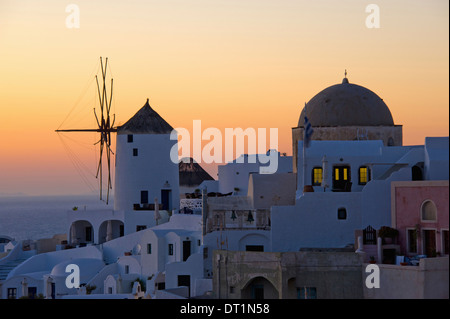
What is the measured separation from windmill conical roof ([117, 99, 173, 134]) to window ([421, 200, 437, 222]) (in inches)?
752

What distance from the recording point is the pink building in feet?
121

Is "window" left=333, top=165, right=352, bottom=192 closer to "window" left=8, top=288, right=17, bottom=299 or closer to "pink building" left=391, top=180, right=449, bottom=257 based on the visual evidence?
"pink building" left=391, top=180, right=449, bottom=257

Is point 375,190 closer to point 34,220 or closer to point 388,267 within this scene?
A: point 388,267

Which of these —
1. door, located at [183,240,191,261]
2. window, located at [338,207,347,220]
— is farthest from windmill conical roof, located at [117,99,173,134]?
window, located at [338,207,347,220]

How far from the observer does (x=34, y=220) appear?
488ft

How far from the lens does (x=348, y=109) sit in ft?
153

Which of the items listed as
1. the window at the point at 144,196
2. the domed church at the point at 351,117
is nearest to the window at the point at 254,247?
the domed church at the point at 351,117

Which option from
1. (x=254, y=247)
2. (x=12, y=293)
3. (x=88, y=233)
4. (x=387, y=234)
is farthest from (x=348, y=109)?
(x=12, y=293)

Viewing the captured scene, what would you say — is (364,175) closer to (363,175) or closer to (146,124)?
(363,175)
